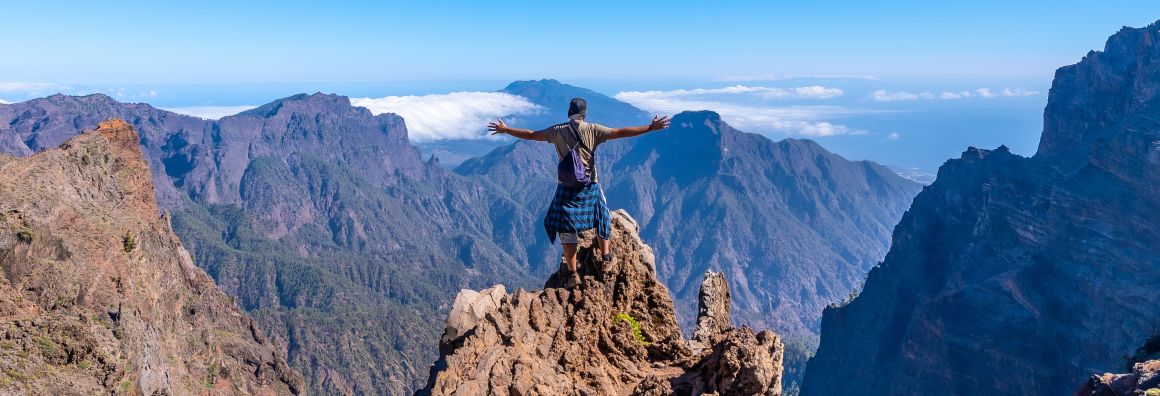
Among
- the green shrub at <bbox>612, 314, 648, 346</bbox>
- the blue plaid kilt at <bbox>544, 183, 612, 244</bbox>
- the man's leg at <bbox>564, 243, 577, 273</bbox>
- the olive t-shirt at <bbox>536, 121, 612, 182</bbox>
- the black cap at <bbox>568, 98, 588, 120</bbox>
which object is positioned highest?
the black cap at <bbox>568, 98, 588, 120</bbox>

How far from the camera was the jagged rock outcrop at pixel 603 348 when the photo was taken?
13484 mm

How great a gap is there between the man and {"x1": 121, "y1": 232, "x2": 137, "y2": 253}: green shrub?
4760 cm

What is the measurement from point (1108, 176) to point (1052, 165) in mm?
20044

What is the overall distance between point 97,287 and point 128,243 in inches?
288

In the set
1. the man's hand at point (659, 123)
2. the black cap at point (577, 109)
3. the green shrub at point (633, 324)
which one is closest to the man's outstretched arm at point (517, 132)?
the black cap at point (577, 109)

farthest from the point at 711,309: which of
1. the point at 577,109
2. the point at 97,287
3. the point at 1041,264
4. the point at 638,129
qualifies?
the point at 1041,264

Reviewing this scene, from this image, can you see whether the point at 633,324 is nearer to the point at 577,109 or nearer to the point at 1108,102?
the point at 577,109

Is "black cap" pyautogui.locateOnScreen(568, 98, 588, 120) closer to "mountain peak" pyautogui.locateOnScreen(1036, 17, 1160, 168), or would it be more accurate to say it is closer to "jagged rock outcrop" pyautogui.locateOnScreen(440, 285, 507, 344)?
"jagged rock outcrop" pyautogui.locateOnScreen(440, 285, 507, 344)

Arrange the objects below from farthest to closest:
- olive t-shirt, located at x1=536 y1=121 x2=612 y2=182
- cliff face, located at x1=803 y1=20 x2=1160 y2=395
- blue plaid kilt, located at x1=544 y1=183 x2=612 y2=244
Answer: cliff face, located at x1=803 y1=20 x2=1160 y2=395, blue plaid kilt, located at x1=544 y1=183 x2=612 y2=244, olive t-shirt, located at x1=536 y1=121 x2=612 y2=182

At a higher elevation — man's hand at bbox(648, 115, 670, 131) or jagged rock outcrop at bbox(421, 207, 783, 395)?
man's hand at bbox(648, 115, 670, 131)

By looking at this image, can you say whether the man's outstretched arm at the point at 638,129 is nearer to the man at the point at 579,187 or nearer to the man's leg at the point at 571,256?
the man at the point at 579,187

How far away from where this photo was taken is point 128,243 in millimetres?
52625

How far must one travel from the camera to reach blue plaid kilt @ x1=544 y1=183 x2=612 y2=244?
16094mm

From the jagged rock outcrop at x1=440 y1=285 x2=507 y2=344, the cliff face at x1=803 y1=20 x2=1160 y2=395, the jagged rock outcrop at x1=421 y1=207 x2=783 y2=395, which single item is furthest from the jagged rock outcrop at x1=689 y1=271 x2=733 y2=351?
the cliff face at x1=803 y1=20 x2=1160 y2=395
